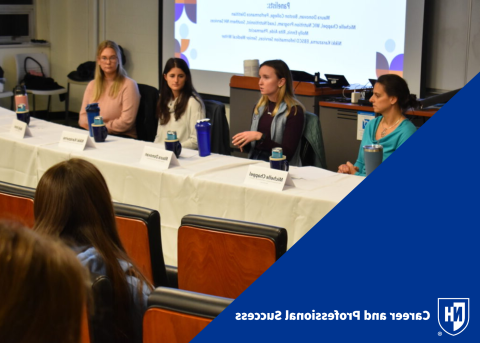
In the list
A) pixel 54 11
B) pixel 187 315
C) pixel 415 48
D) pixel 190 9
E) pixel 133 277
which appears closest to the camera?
pixel 187 315

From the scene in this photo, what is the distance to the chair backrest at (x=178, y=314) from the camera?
1.25 m

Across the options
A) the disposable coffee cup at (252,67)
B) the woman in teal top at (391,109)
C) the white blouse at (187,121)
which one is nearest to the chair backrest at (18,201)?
the white blouse at (187,121)

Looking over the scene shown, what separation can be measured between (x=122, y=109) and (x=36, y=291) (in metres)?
3.26

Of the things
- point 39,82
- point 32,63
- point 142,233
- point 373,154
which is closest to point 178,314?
point 142,233

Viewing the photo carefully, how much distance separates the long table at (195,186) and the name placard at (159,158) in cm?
4

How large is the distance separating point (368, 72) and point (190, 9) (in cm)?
229

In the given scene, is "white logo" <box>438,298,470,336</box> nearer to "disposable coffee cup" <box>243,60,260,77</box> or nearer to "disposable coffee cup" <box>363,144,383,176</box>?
"disposable coffee cup" <box>363,144,383,176</box>

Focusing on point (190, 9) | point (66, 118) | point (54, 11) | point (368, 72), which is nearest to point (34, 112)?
point (66, 118)

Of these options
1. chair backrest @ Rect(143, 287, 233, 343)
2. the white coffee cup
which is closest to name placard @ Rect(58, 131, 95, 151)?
chair backrest @ Rect(143, 287, 233, 343)

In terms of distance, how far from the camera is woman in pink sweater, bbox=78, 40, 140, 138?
383 centimetres

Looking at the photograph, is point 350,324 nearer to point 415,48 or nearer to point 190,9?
point 415,48

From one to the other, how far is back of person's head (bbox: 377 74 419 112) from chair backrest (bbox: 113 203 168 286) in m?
1.56

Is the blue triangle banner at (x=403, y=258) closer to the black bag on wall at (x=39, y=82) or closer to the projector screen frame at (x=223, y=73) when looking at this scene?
the projector screen frame at (x=223, y=73)

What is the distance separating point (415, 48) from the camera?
4828 millimetres
